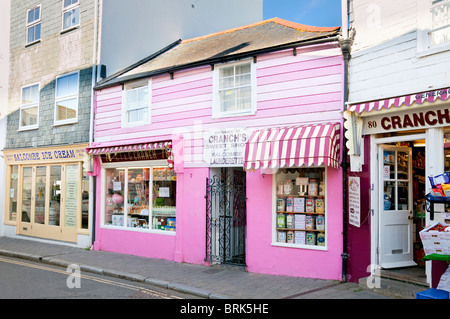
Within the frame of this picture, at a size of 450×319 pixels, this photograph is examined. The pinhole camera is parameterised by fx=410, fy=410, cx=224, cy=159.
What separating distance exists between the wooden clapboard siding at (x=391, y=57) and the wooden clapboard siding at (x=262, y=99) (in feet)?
1.45

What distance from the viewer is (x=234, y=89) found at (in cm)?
1024

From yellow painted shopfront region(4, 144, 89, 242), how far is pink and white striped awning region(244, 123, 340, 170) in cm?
683

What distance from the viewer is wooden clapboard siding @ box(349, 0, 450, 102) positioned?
721 centimetres

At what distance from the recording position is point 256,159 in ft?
28.8

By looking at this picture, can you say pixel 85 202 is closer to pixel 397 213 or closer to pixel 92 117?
pixel 92 117

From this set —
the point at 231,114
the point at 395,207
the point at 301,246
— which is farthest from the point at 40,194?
the point at 395,207

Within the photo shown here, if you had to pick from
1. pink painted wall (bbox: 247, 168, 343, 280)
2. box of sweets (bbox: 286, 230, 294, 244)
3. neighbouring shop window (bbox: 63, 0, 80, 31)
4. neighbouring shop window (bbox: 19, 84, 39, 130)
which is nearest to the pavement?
pink painted wall (bbox: 247, 168, 343, 280)

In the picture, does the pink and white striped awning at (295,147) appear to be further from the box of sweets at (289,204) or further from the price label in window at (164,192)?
the price label in window at (164,192)

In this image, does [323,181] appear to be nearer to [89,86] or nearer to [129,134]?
[129,134]

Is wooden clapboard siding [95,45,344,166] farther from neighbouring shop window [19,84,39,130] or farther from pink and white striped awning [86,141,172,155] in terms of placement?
neighbouring shop window [19,84,39,130]

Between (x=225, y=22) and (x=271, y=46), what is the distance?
9400mm

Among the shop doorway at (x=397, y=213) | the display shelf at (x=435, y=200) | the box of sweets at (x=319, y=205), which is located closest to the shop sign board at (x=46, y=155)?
the box of sweets at (x=319, y=205)

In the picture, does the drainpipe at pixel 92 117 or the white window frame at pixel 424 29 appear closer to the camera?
the white window frame at pixel 424 29

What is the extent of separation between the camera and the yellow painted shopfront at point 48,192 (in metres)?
13.6
